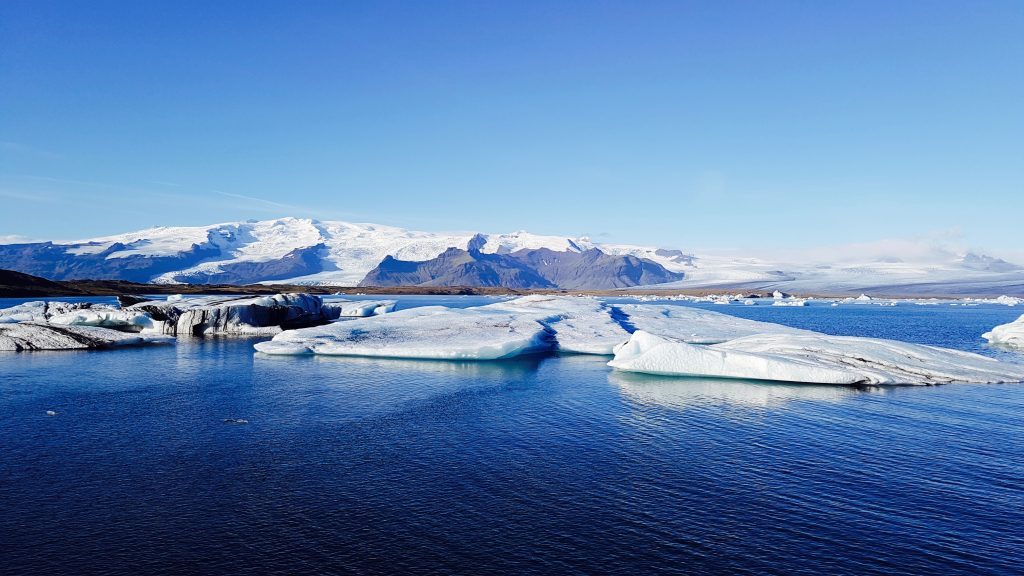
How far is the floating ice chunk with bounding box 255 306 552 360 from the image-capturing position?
2770cm

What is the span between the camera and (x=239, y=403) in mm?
18219

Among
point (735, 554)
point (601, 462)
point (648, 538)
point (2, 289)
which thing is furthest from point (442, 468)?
A: point (2, 289)

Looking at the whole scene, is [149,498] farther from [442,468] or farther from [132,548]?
[442,468]

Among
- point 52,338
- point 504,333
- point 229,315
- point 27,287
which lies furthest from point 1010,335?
point 27,287

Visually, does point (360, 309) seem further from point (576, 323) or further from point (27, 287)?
point (27, 287)

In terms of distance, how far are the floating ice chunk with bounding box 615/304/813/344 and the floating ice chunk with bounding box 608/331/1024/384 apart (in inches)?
308

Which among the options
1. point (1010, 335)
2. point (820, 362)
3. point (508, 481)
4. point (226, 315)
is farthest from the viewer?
point (226, 315)

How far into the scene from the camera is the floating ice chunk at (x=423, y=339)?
2770 cm

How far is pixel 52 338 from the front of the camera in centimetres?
3130

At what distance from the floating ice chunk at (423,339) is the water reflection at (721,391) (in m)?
6.79

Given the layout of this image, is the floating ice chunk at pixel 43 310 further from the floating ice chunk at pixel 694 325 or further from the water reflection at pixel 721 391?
the water reflection at pixel 721 391

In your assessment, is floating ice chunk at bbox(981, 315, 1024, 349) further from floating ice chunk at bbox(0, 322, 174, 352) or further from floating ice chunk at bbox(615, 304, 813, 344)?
floating ice chunk at bbox(0, 322, 174, 352)

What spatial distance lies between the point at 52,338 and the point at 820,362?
34.9 metres

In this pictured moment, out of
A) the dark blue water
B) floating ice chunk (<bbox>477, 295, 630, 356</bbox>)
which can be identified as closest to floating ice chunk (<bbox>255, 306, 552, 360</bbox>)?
floating ice chunk (<bbox>477, 295, 630, 356</bbox>)
